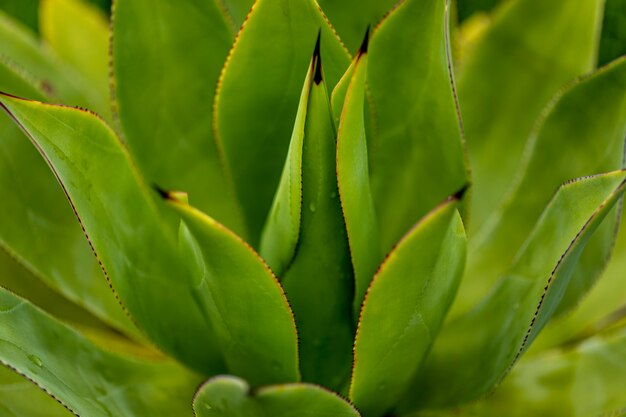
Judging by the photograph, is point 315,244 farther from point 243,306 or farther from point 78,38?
point 78,38

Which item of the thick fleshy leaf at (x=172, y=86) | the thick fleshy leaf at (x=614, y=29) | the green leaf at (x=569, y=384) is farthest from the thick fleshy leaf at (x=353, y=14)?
the green leaf at (x=569, y=384)

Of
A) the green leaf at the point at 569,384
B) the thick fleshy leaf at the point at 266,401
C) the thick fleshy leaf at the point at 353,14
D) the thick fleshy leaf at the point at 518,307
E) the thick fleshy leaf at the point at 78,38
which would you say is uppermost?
the thick fleshy leaf at the point at 78,38

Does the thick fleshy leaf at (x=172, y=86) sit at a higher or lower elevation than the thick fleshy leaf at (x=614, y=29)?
higher

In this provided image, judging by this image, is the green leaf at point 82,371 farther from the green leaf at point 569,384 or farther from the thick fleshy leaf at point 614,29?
the thick fleshy leaf at point 614,29

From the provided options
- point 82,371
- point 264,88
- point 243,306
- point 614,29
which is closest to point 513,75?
point 614,29

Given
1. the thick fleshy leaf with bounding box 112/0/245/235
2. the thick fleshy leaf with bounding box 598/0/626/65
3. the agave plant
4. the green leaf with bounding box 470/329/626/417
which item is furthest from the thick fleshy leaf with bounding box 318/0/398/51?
the green leaf with bounding box 470/329/626/417

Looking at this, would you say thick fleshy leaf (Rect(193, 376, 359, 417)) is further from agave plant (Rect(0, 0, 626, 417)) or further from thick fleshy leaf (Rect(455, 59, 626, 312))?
thick fleshy leaf (Rect(455, 59, 626, 312))
